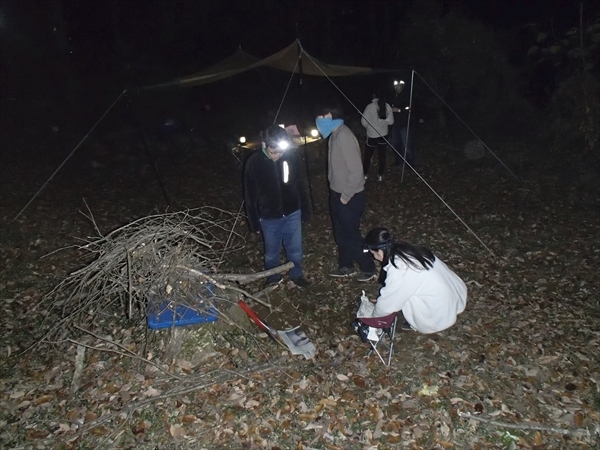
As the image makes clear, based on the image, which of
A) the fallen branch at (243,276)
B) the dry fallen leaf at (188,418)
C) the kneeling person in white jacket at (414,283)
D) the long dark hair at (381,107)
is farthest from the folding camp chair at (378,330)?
the long dark hair at (381,107)

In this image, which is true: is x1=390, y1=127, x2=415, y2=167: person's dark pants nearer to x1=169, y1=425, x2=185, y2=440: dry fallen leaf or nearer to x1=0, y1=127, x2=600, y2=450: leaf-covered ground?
x1=0, y1=127, x2=600, y2=450: leaf-covered ground

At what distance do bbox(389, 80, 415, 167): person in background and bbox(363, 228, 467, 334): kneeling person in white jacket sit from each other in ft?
17.4

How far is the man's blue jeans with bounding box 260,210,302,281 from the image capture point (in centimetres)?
481

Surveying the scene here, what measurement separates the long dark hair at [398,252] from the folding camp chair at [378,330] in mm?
555

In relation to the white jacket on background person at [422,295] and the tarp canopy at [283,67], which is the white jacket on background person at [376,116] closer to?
the tarp canopy at [283,67]

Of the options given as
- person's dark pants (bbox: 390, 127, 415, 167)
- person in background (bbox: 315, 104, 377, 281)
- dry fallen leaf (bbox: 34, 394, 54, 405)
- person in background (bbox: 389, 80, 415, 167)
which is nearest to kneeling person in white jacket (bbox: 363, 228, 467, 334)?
person in background (bbox: 315, 104, 377, 281)

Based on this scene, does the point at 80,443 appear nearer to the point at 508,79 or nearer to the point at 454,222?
the point at 454,222

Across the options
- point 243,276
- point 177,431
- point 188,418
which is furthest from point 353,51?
point 177,431

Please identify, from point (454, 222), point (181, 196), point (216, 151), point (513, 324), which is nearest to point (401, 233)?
point (454, 222)

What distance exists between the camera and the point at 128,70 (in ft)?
61.1

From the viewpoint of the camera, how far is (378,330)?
414 cm

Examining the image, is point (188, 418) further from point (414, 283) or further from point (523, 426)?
point (523, 426)

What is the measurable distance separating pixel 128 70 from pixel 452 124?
14.3 meters

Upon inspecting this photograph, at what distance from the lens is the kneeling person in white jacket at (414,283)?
140 inches
